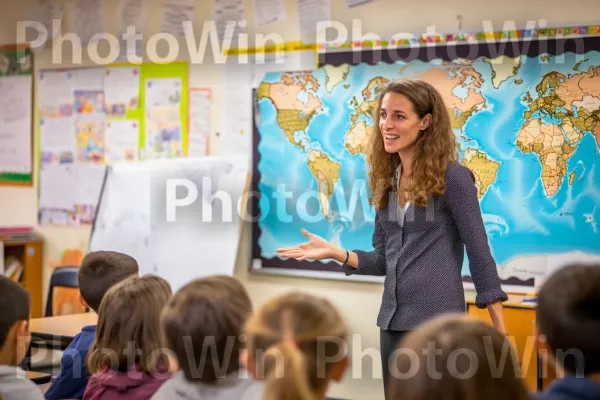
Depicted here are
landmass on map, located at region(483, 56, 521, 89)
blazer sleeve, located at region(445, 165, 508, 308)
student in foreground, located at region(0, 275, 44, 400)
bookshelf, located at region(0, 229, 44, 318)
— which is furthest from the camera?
bookshelf, located at region(0, 229, 44, 318)

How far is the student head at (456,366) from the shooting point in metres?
1.12

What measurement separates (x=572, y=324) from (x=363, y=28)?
2.81 metres

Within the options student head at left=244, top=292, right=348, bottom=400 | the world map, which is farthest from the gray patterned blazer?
the world map

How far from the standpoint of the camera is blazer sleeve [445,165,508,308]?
2.10 m

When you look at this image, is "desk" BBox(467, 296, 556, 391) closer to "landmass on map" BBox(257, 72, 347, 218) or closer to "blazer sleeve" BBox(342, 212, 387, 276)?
"blazer sleeve" BBox(342, 212, 387, 276)

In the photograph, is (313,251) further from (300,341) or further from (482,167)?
(482,167)

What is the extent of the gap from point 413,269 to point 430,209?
0.19m

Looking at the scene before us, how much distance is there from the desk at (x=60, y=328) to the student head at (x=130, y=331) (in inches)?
47.5

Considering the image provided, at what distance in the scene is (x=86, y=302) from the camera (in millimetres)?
2600

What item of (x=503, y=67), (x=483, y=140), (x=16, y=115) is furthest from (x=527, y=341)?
(x=16, y=115)

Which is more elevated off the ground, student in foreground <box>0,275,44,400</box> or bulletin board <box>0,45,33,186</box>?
bulletin board <box>0,45,33,186</box>

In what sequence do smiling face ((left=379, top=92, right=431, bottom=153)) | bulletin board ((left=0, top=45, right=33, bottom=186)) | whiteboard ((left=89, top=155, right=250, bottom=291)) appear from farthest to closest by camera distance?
bulletin board ((left=0, top=45, right=33, bottom=186)) → whiteboard ((left=89, top=155, right=250, bottom=291)) → smiling face ((left=379, top=92, right=431, bottom=153))

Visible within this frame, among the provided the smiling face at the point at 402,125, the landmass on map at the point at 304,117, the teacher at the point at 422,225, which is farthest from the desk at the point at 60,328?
the smiling face at the point at 402,125

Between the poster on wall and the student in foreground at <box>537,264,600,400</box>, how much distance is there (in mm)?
2185
